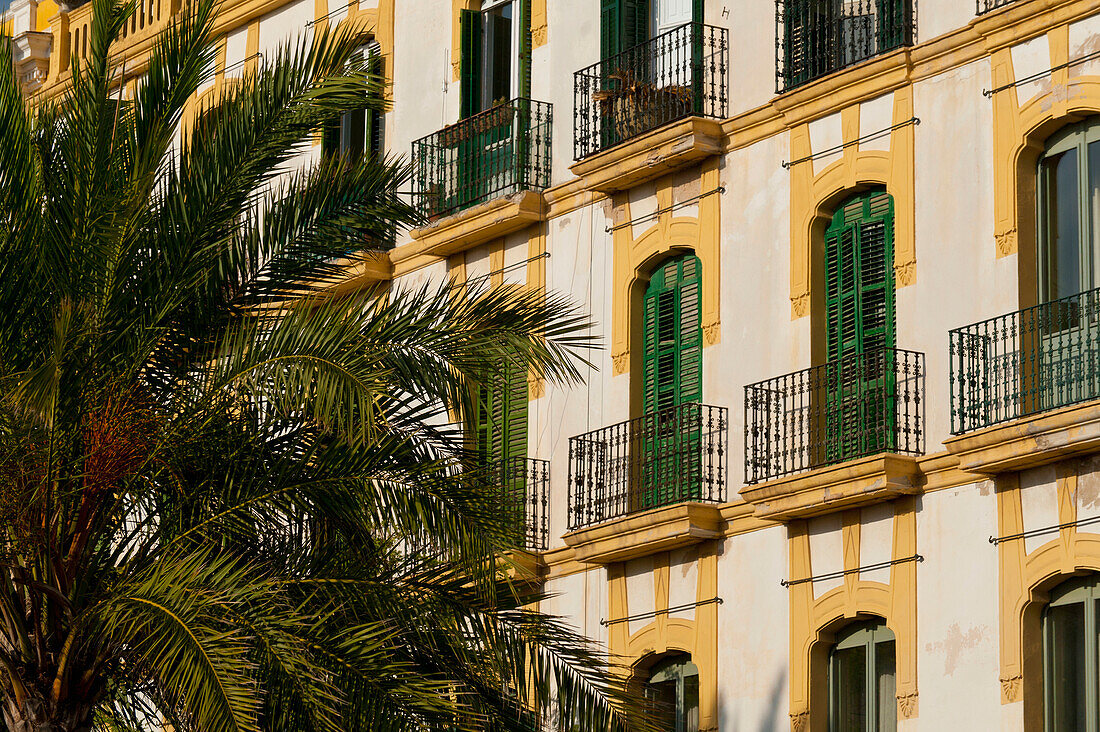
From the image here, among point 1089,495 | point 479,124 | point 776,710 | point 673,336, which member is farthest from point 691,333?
point 1089,495

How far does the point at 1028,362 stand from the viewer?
21.8 meters

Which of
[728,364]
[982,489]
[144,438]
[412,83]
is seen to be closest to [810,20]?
[728,364]

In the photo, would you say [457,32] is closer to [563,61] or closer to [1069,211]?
[563,61]

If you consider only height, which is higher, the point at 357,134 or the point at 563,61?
the point at 357,134

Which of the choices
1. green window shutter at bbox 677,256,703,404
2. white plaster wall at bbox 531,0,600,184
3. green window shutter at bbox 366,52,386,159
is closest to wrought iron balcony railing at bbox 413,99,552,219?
white plaster wall at bbox 531,0,600,184

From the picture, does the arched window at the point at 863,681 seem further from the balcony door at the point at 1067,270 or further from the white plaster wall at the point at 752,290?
the balcony door at the point at 1067,270

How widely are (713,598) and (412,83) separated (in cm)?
900

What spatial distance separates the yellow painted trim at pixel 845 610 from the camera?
74.7ft

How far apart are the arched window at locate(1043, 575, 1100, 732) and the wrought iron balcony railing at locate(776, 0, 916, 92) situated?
5655 mm

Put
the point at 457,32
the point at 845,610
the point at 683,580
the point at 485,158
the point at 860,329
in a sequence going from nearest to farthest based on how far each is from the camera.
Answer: the point at 845,610
the point at 860,329
the point at 683,580
the point at 485,158
the point at 457,32

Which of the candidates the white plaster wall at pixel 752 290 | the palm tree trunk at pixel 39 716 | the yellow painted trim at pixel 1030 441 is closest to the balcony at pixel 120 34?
the white plaster wall at pixel 752 290

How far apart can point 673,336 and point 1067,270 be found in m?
5.37

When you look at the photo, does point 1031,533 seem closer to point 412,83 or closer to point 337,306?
point 337,306

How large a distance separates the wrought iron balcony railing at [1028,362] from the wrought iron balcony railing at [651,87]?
4.90 m
